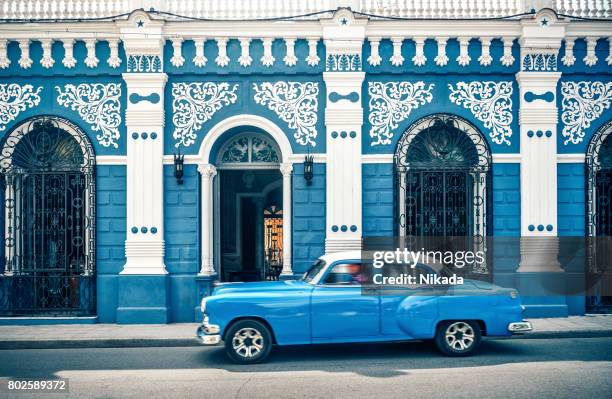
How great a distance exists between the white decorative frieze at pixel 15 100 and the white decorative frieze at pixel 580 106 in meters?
10.3

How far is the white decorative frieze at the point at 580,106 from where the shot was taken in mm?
11203

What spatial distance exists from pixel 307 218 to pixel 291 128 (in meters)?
1.77

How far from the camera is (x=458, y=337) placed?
7.97m

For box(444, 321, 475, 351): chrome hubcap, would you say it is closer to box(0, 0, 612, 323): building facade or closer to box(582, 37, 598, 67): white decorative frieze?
box(0, 0, 612, 323): building facade

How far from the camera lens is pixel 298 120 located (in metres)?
11.1

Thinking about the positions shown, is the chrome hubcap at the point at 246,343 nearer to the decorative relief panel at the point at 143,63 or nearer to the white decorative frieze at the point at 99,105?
the white decorative frieze at the point at 99,105

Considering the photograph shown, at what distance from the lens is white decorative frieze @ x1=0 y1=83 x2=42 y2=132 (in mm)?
11062

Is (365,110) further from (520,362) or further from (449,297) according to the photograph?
(520,362)

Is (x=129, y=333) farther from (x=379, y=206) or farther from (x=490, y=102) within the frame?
(x=490, y=102)

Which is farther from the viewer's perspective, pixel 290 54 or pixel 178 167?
pixel 290 54

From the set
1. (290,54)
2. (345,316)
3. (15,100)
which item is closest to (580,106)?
(290,54)

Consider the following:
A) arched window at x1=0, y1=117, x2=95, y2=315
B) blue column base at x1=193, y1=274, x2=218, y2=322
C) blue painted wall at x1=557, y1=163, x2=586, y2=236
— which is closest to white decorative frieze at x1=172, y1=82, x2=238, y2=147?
arched window at x1=0, y1=117, x2=95, y2=315

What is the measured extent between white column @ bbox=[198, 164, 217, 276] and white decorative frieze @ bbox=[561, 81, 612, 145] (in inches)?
277

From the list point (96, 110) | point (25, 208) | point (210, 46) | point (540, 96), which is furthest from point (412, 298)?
point (25, 208)
